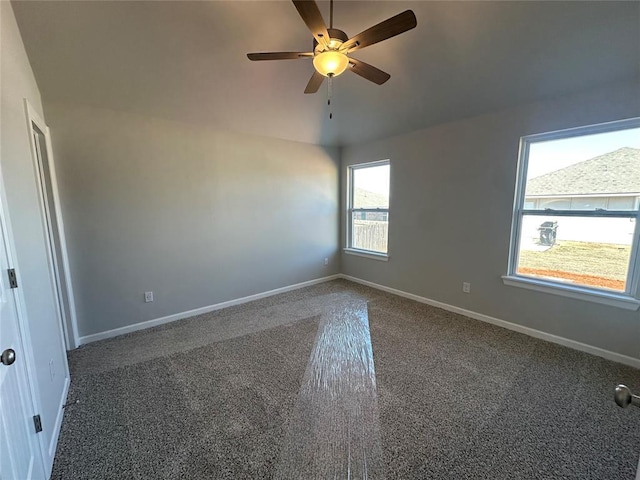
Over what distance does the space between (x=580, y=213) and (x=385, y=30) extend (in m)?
2.50

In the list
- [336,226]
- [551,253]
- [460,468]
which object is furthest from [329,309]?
[551,253]

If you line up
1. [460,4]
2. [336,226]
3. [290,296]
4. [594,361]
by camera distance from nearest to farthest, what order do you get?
1. [460,4]
2. [594,361]
3. [290,296]
4. [336,226]

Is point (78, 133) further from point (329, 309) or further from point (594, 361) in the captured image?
point (594, 361)

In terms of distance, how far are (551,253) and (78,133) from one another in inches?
189

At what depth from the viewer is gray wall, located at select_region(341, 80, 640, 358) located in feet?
7.88

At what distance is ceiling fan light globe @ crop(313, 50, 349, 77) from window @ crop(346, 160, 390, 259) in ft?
8.24

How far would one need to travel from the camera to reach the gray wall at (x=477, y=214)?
240cm

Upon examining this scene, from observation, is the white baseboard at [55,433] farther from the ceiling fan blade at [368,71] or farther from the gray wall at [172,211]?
the ceiling fan blade at [368,71]

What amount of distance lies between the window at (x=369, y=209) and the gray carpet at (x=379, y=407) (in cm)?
174

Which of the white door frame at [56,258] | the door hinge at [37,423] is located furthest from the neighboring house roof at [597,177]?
the white door frame at [56,258]

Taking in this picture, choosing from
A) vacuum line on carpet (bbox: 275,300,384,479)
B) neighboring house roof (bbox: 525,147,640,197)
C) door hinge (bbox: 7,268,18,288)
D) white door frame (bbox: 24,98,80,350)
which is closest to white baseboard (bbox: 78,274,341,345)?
white door frame (bbox: 24,98,80,350)

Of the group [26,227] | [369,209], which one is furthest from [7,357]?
[369,209]

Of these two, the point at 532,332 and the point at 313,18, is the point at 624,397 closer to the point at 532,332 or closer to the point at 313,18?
the point at 313,18

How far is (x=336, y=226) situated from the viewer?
4.83 metres
